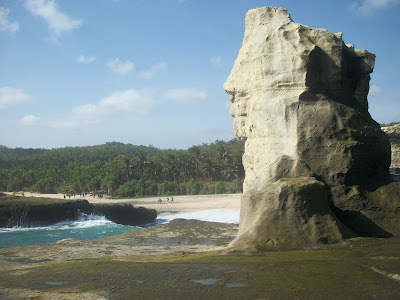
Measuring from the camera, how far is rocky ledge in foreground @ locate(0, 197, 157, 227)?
28203 mm

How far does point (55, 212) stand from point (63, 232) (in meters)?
4.30

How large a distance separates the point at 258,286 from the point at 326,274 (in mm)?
1170

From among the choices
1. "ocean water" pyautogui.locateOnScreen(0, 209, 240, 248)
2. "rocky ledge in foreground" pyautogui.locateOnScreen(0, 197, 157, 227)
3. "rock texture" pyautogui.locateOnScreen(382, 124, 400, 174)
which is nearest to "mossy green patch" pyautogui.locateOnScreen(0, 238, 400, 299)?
"rock texture" pyautogui.locateOnScreen(382, 124, 400, 174)

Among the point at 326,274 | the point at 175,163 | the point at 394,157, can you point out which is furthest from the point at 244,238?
the point at 175,163

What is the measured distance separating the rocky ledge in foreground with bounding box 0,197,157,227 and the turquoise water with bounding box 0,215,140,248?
513 millimetres

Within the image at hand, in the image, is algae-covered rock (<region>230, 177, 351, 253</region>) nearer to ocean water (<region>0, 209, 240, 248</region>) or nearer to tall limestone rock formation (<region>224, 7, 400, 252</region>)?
tall limestone rock formation (<region>224, 7, 400, 252</region>)

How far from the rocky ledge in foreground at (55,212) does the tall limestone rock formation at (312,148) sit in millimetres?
21668

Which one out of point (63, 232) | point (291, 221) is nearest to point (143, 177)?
point (63, 232)

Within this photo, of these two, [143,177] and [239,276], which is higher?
[143,177]

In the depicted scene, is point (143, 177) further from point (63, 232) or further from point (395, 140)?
point (395, 140)

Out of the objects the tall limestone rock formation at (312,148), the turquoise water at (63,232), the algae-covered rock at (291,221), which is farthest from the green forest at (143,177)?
the algae-covered rock at (291,221)

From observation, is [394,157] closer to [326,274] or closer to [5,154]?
[326,274]

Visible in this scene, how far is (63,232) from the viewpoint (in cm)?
2603

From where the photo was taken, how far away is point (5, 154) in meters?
146
